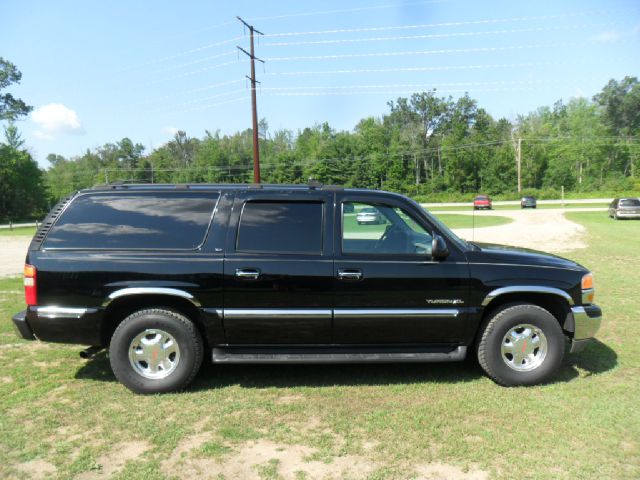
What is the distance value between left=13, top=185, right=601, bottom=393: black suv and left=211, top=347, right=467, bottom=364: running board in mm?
13

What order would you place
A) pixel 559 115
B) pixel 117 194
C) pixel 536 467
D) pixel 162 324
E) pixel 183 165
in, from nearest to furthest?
pixel 536 467 → pixel 162 324 → pixel 117 194 → pixel 559 115 → pixel 183 165

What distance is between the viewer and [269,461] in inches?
125

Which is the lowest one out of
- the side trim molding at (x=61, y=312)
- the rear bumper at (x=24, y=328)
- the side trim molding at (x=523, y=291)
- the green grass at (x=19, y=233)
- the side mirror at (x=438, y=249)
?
the green grass at (x=19, y=233)

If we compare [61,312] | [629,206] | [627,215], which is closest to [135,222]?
[61,312]

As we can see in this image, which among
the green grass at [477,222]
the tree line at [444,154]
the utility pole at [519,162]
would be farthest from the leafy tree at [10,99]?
the utility pole at [519,162]

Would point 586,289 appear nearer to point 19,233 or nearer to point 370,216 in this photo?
point 370,216

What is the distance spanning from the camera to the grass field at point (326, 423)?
10.2 ft

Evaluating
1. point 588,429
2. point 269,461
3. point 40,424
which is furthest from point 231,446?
point 588,429

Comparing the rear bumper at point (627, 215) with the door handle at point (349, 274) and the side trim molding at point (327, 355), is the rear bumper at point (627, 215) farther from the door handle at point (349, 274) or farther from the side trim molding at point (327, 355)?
the door handle at point (349, 274)

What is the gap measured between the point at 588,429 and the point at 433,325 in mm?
1429

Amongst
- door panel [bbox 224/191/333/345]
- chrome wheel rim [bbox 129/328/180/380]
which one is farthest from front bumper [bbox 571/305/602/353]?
chrome wheel rim [bbox 129/328/180/380]

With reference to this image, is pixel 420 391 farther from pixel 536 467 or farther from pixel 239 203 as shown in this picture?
pixel 239 203

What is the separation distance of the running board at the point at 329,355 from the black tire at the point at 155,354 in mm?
228

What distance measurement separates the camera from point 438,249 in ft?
13.9
